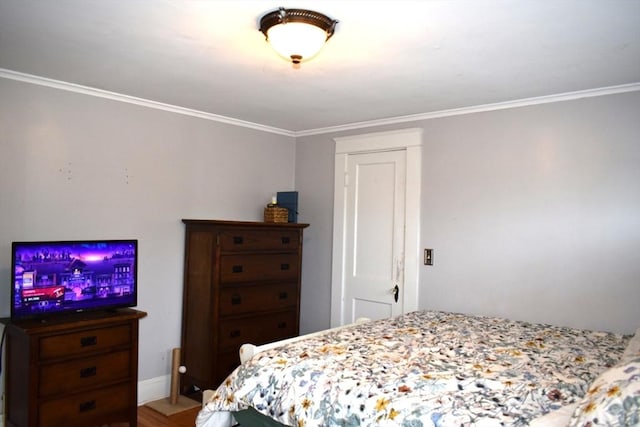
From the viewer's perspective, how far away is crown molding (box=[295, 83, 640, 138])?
301 centimetres

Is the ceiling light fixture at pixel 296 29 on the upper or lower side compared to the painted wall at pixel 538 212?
upper

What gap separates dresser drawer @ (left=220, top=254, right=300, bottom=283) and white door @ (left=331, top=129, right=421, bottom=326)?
0.46 metres

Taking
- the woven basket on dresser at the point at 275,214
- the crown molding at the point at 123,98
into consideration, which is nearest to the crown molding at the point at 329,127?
the crown molding at the point at 123,98

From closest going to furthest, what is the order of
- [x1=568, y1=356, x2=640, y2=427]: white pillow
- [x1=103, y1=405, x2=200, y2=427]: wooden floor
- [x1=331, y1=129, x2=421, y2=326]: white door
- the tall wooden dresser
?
1. [x1=568, y1=356, x2=640, y2=427]: white pillow
2. [x1=103, y1=405, x2=200, y2=427]: wooden floor
3. the tall wooden dresser
4. [x1=331, y1=129, x2=421, y2=326]: white door

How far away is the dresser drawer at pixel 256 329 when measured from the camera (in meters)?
3.65

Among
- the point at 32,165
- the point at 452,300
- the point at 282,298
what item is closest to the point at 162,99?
the point at 32,165

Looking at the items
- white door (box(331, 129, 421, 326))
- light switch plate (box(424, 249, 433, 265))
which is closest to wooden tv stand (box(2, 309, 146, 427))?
white door (box(331, 129, 421, 326))

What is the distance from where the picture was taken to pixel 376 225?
13.6ft

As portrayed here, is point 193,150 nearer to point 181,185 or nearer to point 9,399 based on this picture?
point 181,185

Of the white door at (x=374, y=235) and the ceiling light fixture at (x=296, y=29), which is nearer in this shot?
the ceiling light fixture at (x=296, y=29)

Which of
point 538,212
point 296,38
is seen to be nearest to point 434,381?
point 296,38

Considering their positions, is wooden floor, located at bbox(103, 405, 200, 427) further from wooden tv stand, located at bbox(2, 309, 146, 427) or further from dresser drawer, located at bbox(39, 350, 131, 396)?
dresser drawer, located at bbox(39, 350, 131, 396)

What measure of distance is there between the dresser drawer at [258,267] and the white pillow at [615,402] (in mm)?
2628

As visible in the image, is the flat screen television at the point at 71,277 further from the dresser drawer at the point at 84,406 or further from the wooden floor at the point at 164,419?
the wooden floor at the point at 164,419
